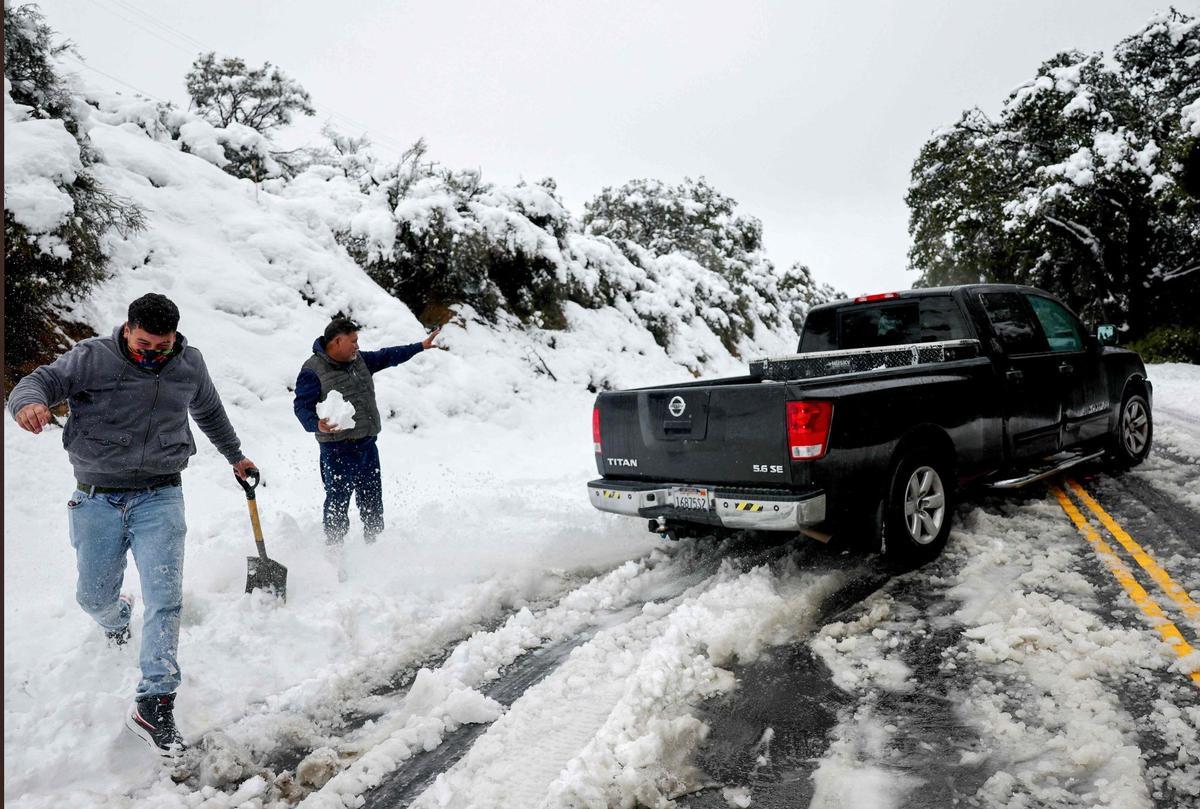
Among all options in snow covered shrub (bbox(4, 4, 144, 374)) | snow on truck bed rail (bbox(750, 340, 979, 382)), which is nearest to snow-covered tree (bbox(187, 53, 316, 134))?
snow covered shrub (bbox(4, 4, 144, 374))

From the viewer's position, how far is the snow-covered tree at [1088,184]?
2336 centimetres

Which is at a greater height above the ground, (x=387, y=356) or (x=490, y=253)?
(x=490, y=253)

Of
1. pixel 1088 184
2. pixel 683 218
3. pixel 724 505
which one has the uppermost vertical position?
pixel 683 218

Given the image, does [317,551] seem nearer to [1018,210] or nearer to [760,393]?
[760,393]

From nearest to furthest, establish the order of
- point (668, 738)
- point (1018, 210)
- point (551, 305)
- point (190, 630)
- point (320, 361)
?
point (668, 738)
point (190, 630)
point (320, 361)
point (551, 305)
point (1018, 210)

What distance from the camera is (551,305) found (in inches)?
617

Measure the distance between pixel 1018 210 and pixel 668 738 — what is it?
2643 centimetres

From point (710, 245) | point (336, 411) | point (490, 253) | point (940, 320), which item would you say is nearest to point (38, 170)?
point (336, 411)

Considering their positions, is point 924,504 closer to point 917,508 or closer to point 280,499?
point 917,508

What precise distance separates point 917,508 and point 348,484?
4.11 m

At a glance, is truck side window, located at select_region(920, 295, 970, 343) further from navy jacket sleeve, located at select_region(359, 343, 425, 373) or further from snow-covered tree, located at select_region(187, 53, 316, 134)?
snow-covered tree, located at select_region(187, 53, 316, 134)

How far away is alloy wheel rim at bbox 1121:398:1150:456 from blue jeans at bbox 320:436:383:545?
7181 mm

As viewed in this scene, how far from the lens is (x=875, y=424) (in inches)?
188

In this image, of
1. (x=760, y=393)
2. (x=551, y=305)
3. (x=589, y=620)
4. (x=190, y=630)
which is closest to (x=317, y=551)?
(x=190, y=630)
